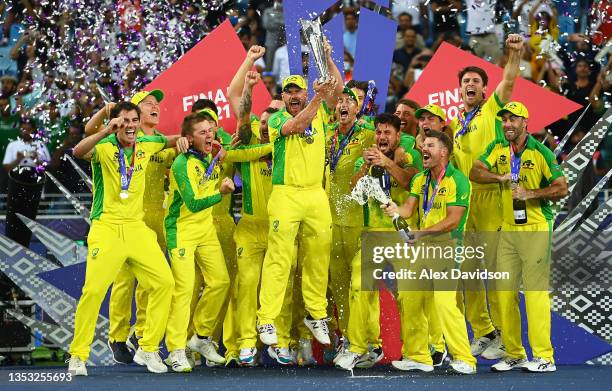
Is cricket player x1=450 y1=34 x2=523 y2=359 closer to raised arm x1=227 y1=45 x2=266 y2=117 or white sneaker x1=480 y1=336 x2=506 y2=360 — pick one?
white sneaker x1=480 y1=336 x2=506 y2=360

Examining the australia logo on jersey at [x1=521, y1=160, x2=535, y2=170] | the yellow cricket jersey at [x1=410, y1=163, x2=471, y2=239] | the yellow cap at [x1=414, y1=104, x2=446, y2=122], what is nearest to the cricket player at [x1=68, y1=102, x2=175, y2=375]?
the yellow cricket jersey at [x1=410, y1=163, x2=471, y2=239]

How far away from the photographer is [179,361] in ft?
27.8

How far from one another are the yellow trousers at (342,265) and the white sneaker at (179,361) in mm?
1221

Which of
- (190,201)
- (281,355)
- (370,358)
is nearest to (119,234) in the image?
(190,201)

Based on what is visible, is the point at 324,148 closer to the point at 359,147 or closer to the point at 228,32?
the point at 359,147

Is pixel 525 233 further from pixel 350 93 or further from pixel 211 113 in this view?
pixel 211 113

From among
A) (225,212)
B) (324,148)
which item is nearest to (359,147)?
(324,148)

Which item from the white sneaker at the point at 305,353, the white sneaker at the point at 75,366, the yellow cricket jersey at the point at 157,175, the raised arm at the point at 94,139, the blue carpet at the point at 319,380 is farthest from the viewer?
the white sneaker at the point at 305,353

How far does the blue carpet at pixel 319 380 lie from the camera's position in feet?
24.7

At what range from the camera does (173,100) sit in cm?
945

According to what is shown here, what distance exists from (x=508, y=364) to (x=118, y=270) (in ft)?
9.30

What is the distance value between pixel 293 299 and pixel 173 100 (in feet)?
6.11

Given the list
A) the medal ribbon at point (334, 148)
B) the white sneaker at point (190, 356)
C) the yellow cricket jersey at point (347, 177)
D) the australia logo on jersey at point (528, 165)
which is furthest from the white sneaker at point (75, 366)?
the australia logo on jersey at point (528, 165)

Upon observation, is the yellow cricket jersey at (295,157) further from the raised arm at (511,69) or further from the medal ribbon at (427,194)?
the raised arm at (511,69)
